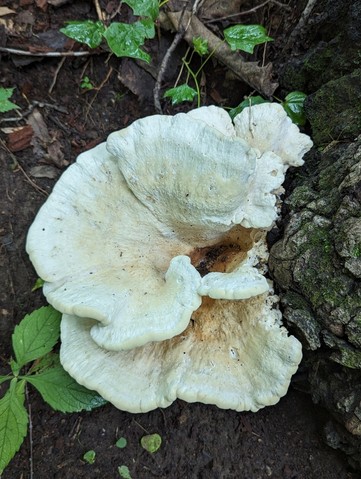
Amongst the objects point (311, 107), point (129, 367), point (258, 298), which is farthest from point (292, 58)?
point (129, 367)

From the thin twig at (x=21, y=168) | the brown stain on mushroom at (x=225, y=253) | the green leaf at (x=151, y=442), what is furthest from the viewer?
the thin twig at (x=21, y=168)

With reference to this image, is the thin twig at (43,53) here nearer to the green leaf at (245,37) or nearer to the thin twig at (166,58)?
the thin twig at (166,58)

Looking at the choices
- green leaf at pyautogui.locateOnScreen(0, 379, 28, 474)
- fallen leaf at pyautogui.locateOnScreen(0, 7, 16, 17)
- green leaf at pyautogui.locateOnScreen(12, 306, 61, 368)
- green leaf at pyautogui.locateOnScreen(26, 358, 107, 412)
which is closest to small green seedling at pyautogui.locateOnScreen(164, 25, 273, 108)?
fallen leaf at pyautogui.locateOnScreen(0, 7, 16, 17)

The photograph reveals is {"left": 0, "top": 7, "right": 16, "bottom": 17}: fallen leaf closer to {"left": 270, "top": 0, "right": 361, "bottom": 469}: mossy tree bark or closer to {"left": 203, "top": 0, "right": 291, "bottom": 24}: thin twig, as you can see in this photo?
{"left": 203, "top": 0, "right": 291, "bottom": 24}: thin twig

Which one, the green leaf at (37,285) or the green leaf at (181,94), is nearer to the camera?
the green leaf at (37,285)

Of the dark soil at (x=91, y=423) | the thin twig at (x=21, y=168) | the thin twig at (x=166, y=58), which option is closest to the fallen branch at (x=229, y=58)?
the thin twig at (x=166, y=58)

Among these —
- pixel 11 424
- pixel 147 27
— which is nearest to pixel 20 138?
pixel 147 27

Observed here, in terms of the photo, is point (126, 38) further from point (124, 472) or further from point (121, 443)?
point (124, 472)
